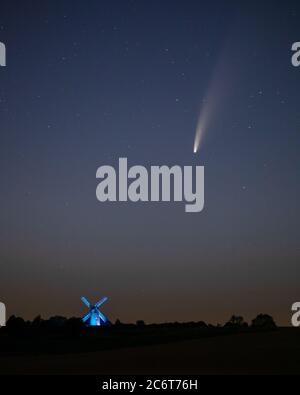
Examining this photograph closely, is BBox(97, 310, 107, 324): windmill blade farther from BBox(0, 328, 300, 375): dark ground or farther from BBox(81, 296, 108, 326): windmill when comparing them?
BBox(0, 328, 300, 375): dark ground

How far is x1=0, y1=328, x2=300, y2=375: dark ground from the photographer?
24217 millimetres

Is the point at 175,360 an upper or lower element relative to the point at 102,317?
lower

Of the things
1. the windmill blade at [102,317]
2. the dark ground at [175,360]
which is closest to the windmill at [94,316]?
the windmill blade at [102,317]

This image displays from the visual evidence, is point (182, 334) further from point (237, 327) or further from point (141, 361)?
point (141, 361)

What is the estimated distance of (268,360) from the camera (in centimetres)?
2764

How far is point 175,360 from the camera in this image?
94.5 ft

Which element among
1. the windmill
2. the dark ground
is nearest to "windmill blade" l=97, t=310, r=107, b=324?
the windmill

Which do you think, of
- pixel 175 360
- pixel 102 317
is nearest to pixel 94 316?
pixel 102 317

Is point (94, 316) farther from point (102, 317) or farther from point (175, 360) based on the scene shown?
point (175, 360)

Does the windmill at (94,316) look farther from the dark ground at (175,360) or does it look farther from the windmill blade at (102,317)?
the dark ground at (175,360)

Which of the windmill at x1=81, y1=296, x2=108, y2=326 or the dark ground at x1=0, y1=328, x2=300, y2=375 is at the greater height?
the windmill at x1=81, y1=296, x2=108, y2=326

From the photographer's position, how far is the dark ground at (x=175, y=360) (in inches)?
953
